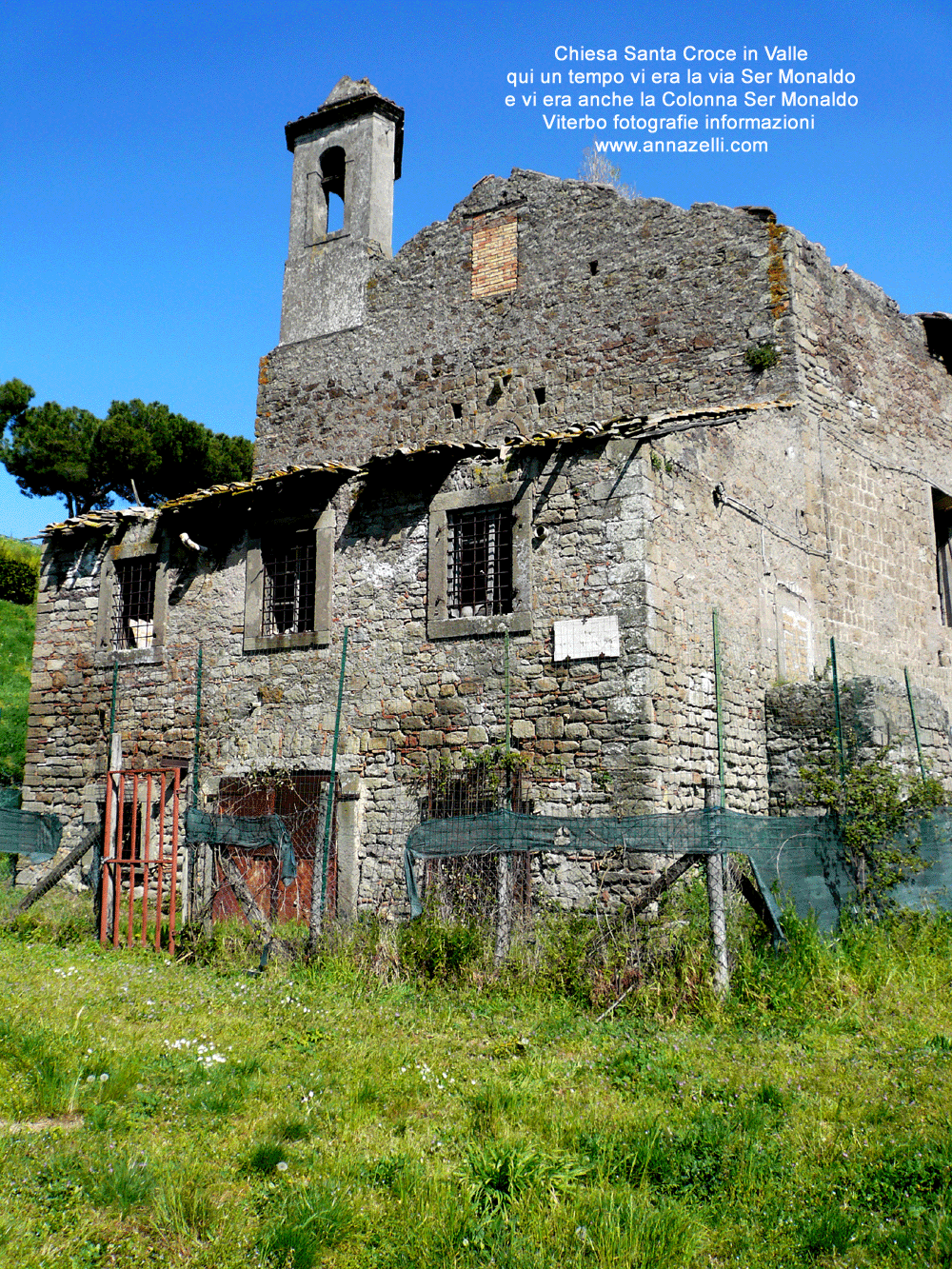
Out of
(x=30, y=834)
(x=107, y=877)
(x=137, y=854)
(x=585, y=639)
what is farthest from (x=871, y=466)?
(x=30, y=834)

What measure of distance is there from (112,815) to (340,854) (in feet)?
7.69

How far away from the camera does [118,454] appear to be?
30703 mm

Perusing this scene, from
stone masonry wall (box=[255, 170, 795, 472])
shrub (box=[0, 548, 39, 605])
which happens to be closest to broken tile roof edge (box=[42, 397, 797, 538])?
stone masonry wall (box=[255, 170, 795, 472])

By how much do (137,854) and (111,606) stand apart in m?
3.29

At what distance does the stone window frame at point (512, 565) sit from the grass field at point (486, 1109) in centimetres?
315

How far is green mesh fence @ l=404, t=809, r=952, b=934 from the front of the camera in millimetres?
7000

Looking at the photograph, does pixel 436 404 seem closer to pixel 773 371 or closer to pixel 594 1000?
pixel 773 371

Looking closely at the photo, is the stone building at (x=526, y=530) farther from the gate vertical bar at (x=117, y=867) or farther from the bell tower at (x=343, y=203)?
the gate vertical bar at (x=117, y=867)

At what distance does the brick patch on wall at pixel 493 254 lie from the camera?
15219mm

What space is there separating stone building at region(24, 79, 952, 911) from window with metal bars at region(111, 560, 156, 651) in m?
0.05

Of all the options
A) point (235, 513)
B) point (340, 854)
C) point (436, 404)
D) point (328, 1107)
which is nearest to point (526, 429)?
point (436, 404)

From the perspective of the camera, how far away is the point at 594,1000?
6762mm

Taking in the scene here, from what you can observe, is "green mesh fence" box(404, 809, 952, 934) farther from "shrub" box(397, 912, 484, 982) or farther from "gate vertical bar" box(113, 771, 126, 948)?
"gate vertical bar" box(113, 771, 126, 948)

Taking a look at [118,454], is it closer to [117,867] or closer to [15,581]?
[15,581]
